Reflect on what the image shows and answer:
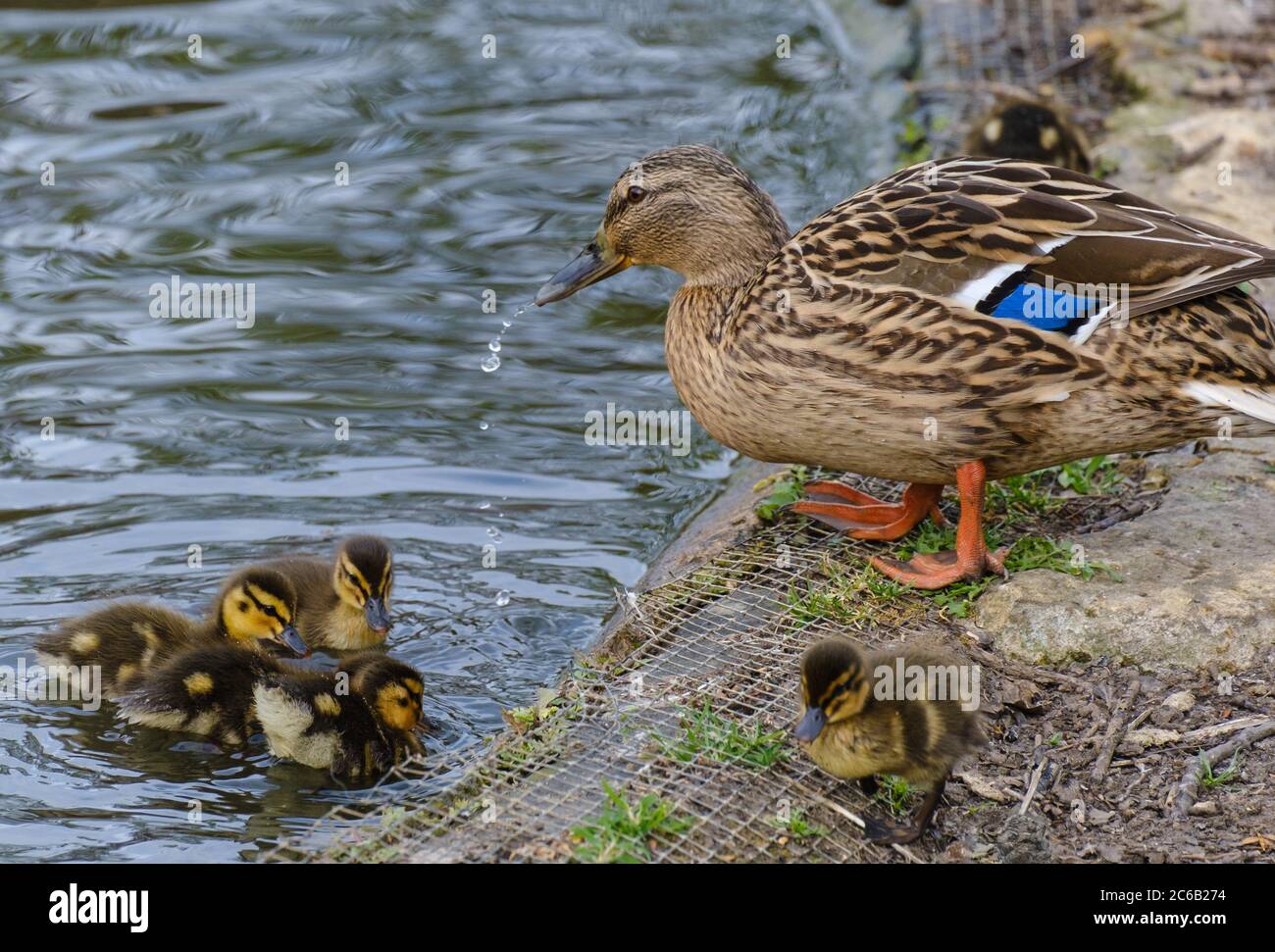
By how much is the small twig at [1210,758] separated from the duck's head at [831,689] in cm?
95

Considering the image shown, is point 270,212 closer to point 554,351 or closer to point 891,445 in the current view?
point 554,351

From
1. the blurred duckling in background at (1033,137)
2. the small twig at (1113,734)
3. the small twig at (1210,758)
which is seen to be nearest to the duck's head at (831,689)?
the small twig at (1113,734)

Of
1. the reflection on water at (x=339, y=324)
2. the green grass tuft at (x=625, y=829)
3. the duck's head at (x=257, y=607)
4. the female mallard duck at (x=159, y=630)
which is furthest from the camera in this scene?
the reflection on water at (x=339, y=324)

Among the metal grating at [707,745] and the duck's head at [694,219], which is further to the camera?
the duck's head at [694,219]

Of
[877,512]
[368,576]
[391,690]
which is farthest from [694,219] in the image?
[391,690]

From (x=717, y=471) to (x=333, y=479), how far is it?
Answer: 1630 mm

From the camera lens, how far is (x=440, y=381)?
7.61m

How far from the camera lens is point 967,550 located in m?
5.18

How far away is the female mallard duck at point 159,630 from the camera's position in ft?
17.7

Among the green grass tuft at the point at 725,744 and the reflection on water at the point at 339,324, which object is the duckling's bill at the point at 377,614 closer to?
the reflection on water at the point at 339,324

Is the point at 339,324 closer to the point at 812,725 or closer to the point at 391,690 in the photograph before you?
the point at 391,690

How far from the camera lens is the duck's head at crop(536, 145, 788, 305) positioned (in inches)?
228

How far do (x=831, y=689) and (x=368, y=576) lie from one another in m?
1.93

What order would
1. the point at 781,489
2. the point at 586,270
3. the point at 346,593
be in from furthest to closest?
the point at 586,270
the point at 781,489
the point at 346,593
